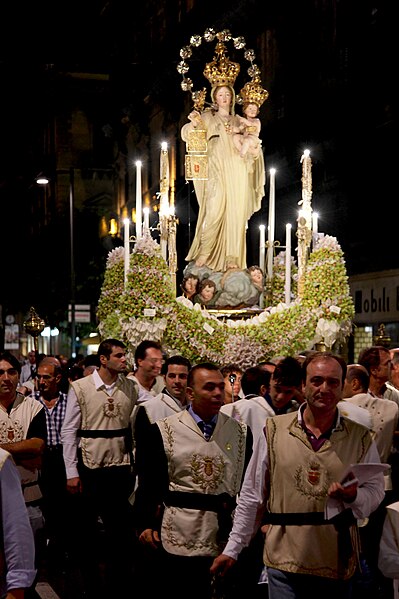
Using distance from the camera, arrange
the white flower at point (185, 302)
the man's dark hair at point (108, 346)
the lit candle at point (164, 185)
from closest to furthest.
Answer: the man's dark hair at point (108, 346)
the white flower at point (185, 302)
the lit candle at point (164, 185)

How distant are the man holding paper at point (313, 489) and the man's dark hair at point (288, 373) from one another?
5.65 feet

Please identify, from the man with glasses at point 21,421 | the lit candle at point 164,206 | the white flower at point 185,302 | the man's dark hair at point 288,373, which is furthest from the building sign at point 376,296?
the man's dark hair at point 288,373

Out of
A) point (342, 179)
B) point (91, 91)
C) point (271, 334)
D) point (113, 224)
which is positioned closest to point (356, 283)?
point (342, 179)

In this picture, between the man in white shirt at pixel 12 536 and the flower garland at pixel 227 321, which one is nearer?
the man in white shirt at pixel 12 536

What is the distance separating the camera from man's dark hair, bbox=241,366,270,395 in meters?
10.0

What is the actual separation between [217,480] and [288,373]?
1.11 meters

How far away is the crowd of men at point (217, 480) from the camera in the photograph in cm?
607

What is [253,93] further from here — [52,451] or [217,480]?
[217,480]

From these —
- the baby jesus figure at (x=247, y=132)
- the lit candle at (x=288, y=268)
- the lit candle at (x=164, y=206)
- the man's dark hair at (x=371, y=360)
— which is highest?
the baby jesus figure at (x=247, y=132)

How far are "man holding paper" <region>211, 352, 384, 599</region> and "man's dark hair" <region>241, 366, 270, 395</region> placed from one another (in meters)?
3.66

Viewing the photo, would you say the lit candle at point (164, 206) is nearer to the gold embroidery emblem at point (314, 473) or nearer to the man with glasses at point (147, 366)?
the man with glasses at point (147, 366)

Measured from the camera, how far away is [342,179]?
31750mm

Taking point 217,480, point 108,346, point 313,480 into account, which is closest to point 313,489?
point 313,480

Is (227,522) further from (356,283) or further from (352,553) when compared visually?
(356,283)
